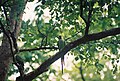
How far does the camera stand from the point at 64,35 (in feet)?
21.8

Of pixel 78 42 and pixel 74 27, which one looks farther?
pixel 74 27

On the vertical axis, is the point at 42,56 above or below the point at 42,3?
below

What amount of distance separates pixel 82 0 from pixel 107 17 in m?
1.08

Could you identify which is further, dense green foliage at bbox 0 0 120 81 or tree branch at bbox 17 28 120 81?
dense green foliage at bbox 0 0 120 81

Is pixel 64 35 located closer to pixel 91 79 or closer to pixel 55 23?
pixel 55 23

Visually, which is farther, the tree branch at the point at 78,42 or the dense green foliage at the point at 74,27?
the dense green foliage at the point at 74,27

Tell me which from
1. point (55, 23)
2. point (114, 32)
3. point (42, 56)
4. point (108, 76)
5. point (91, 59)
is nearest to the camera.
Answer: point (114, 32)

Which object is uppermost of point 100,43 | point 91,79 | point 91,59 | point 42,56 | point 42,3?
point 42,3

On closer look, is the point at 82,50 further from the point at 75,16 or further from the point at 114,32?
the point at 114,32

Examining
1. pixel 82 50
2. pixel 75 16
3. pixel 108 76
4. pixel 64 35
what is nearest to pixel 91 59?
pixel 82 50

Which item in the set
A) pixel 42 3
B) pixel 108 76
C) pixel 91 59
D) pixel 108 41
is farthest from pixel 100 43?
pixel 108 76

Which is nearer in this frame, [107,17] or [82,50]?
[107,17]

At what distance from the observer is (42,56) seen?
355 inches

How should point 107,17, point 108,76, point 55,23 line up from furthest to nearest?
point 108,76, point 55,23, point 107,17
